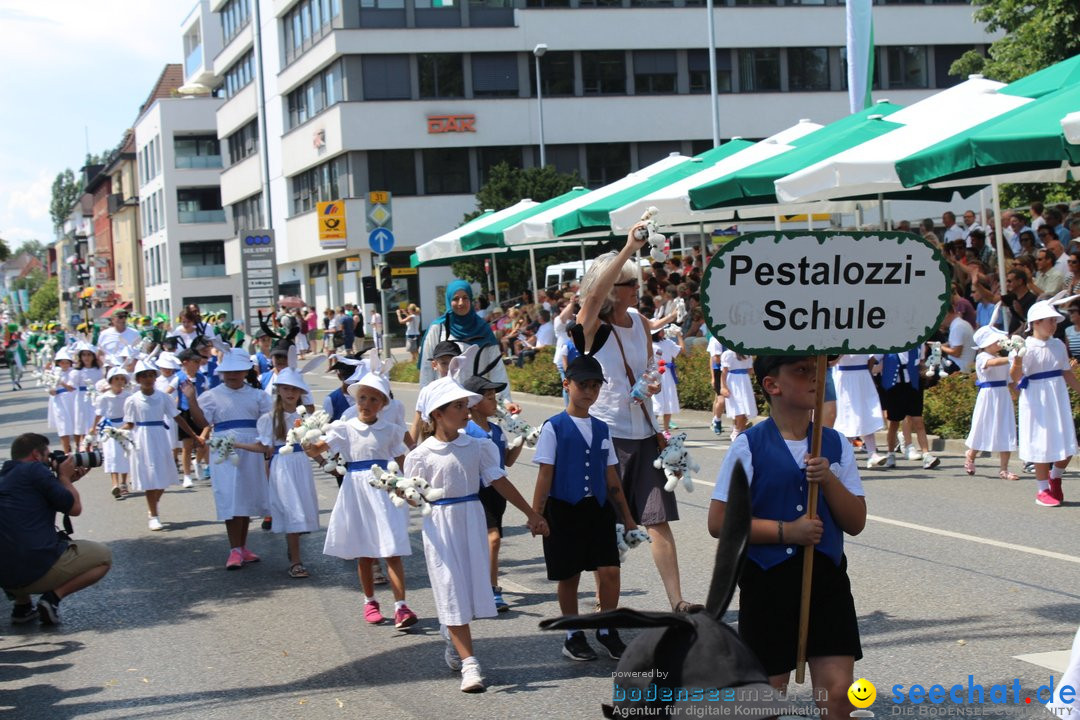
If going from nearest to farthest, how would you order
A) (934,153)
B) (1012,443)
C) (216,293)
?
(1012,443)
(934,153)
(216,293)

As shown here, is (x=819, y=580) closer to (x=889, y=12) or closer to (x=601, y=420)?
(x=601, y=420)

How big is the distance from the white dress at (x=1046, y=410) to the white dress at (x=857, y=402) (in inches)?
86.2

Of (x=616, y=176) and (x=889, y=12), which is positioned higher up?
(x=889, y=12)

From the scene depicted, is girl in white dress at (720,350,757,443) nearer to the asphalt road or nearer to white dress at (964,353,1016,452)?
white dress at (964,353,1016,452)

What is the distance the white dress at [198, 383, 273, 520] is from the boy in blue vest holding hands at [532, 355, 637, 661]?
4.30m

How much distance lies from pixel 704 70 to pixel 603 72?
4.18 meters

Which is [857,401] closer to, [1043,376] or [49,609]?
[1043,376]

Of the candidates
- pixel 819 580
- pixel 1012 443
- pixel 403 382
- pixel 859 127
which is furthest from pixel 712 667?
pixel 403 382

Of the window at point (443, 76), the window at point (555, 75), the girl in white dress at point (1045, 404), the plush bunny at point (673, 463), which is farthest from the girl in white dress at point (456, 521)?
the window at point (555, 75)

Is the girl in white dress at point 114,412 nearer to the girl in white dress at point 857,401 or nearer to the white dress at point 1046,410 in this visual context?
the girl in white dress at point 857,401

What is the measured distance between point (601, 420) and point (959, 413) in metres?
8.84

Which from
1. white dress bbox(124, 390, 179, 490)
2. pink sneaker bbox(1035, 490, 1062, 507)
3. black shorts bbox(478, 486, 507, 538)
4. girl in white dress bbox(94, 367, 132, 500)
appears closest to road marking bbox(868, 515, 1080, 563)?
pink sneaker bbox(1035, 490, 1062, 507)

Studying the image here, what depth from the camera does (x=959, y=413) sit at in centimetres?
1455

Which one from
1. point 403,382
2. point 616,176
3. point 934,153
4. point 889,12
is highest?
point 889,12
